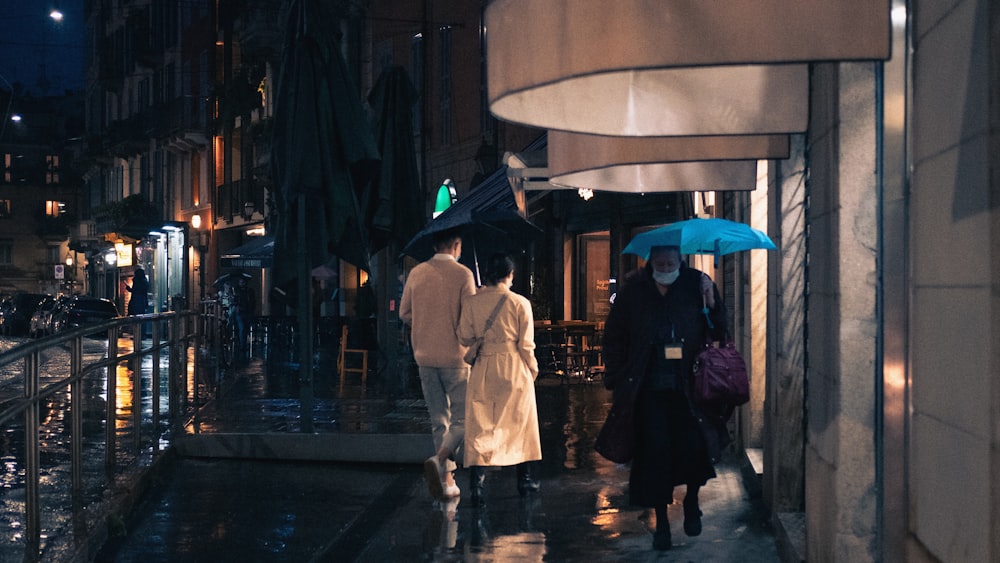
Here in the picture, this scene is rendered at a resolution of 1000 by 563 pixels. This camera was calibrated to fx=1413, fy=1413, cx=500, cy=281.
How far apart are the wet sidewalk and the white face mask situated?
1429 millimetres

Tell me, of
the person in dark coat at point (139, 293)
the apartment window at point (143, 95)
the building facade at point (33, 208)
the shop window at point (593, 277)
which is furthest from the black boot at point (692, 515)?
the building facade at point (33, 208)

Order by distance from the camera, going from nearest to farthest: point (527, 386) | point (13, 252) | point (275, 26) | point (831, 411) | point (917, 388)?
point (917, 388), point (831, 411), point (527, 386), point (275, 26), point (13, 252)

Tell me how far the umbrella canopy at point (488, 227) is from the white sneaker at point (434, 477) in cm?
357

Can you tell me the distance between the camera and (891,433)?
4820 millimetres

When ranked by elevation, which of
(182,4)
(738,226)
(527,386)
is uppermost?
(182,4)

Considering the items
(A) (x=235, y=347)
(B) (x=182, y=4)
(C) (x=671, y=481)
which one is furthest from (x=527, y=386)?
A: (B) (x=182, y=4)

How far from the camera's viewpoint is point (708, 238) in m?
9.91

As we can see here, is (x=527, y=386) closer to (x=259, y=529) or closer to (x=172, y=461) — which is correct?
(x=259, y=529)

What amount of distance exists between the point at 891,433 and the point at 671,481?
291 cm

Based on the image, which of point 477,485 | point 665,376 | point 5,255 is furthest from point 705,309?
point 5,255

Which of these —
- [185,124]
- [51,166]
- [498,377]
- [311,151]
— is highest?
[51,166]

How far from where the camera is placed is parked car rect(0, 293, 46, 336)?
48.3 meters

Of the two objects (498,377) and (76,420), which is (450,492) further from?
(76,420)

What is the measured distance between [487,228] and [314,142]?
3283 millimetres
